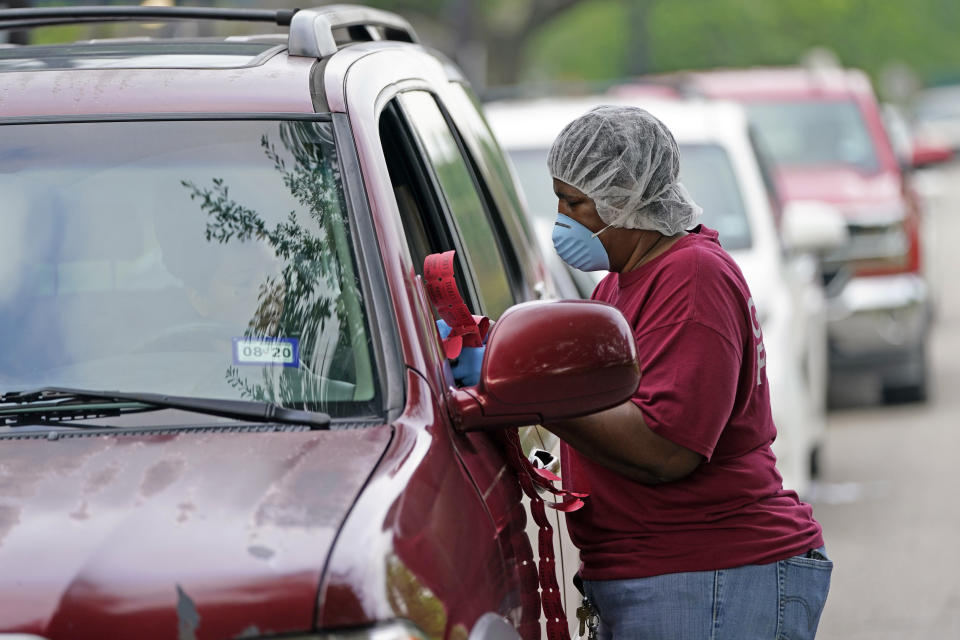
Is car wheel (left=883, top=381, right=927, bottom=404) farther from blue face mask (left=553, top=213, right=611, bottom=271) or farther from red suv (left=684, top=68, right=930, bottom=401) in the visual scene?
blue face mask (left=553, top=213, right=611, bottom=271)

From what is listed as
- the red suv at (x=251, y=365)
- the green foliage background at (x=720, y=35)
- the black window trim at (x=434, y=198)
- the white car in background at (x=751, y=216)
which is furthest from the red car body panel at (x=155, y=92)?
the green foliage background at (x=720, y=35)

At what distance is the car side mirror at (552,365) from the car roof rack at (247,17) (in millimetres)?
949

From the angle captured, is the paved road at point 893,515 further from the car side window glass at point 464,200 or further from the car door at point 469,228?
the car side window glass at point 464,200

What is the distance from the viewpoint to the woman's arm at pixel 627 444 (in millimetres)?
2922

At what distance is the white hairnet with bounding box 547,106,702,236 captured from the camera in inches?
121

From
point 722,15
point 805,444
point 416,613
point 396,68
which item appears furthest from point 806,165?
point 722,15

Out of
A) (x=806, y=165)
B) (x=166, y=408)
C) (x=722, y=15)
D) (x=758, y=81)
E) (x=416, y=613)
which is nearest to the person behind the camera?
(x=416, y=613)

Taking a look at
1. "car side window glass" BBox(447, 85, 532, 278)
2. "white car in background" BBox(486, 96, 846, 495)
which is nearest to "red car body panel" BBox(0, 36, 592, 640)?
"car side window glass" BBox(447, 85, 532, 278)

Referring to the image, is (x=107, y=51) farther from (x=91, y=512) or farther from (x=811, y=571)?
(x=811, y=571)

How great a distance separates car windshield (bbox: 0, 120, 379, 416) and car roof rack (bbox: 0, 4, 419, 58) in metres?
0.33

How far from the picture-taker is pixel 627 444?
2939 millimetres

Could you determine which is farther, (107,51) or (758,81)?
(758,81)

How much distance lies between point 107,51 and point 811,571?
1836 millimetres

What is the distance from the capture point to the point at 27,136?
317 centimetres
